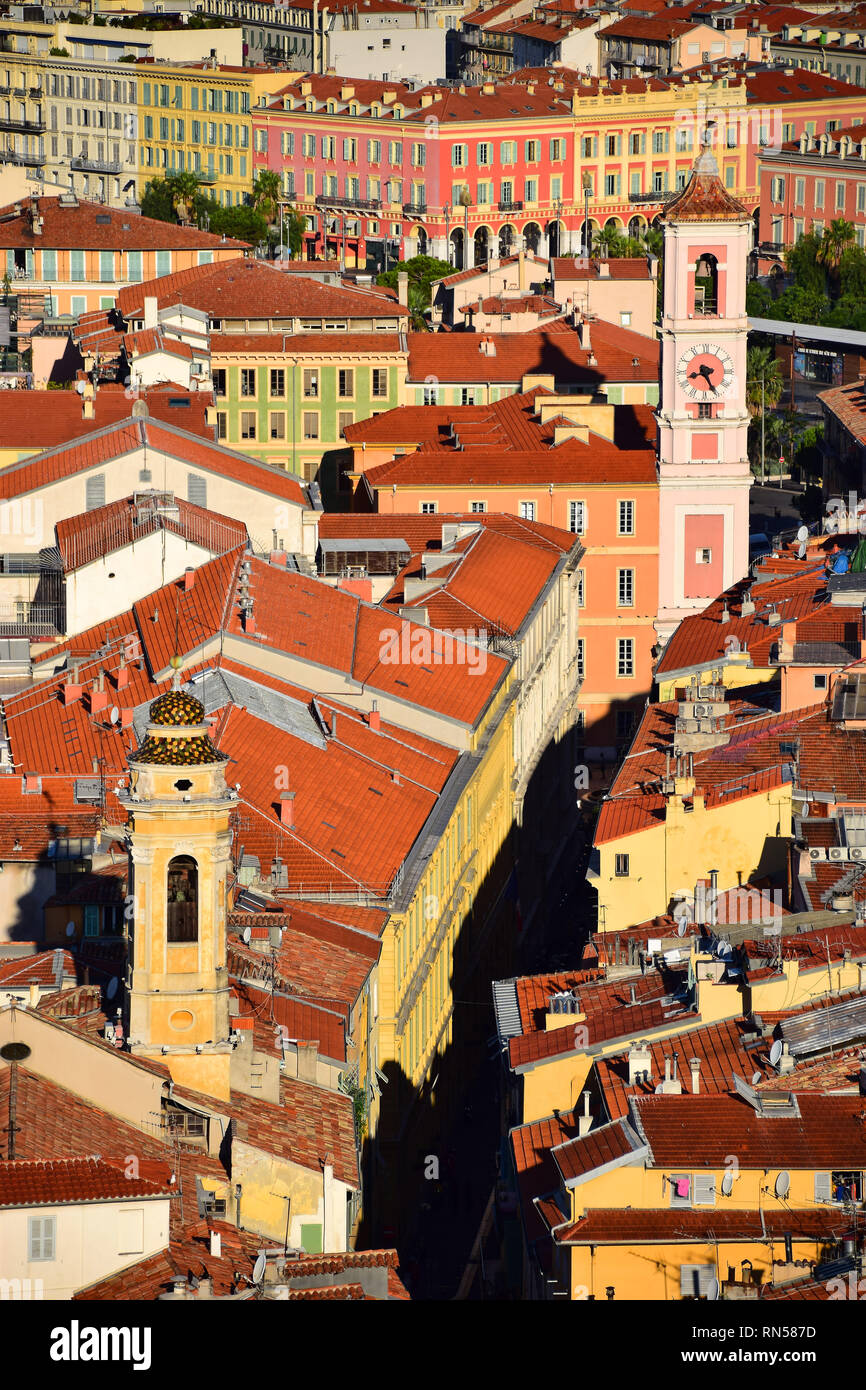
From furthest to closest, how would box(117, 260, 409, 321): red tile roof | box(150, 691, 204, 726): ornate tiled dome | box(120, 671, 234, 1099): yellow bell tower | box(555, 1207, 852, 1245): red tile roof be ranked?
box(117, 260, 409, 321): red tile roof
box(150, 691, 204, 726): ornate tiled dome
box(120, 671, 234, 1099): yellow bell tower
box(555, 1207, 852, 1245): red tile roof

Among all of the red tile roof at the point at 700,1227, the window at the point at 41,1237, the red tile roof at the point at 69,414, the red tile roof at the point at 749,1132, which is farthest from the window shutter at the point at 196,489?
the window at the point at 41,1237

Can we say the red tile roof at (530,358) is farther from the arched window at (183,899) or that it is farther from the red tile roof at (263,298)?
the arched window at (183,899)

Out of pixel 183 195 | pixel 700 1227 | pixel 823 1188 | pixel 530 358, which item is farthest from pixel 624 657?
pixel 183 195

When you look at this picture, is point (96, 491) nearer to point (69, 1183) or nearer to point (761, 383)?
point (69, 1183)

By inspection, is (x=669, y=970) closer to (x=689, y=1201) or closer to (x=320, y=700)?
(x=689, y=1201)

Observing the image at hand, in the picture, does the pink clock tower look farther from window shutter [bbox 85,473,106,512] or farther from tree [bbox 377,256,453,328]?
tree [bbox 377,256,453,328]

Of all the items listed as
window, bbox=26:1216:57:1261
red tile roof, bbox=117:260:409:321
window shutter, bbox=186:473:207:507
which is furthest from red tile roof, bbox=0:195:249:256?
window, bbox=26:1216:57:1261

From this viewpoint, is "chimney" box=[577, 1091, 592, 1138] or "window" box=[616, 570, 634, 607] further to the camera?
"window" box=[616, 570, 634, 607]
